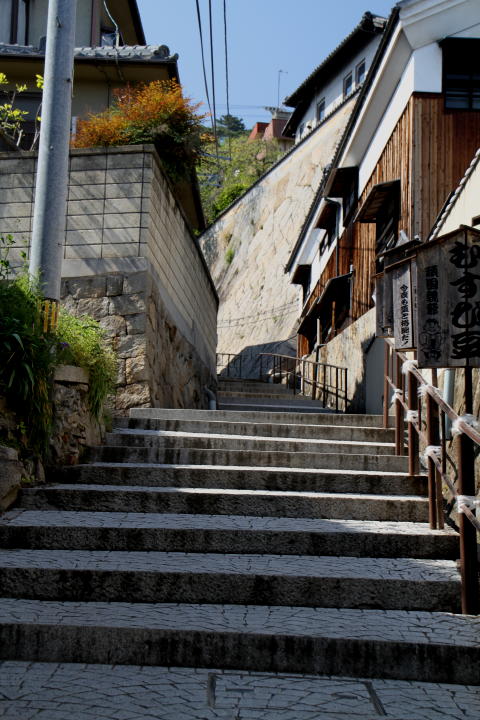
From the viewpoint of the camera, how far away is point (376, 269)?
13711 mm

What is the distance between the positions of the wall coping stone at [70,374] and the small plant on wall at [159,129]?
494 cm

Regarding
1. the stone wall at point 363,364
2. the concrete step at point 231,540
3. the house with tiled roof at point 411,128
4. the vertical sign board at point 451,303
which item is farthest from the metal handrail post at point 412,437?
the stone wall at point 363,364

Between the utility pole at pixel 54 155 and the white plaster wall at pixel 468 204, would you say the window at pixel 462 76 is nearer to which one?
the white plaster wall at pixel 468 204

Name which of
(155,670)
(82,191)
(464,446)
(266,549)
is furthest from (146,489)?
(82,191)

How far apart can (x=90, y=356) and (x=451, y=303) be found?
3.20 meters

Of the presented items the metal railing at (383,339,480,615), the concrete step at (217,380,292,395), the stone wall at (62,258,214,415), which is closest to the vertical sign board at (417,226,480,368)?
the metal railing at (383,339,480,615)

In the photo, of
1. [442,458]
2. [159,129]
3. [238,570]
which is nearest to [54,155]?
[238,570]

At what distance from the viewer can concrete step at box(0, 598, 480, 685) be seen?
3.41 metres

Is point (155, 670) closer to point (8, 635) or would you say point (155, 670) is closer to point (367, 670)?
point (8, 635)

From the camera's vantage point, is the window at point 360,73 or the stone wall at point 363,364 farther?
the window at point 360,73

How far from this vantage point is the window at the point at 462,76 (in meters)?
11.4

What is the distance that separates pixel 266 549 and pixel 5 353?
2446 millimetres

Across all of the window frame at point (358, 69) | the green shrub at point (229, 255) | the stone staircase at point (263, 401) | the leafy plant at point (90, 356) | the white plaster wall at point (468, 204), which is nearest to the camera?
the leafy plant at point (90, 356)

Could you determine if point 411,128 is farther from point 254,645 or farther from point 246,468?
point 254,645
